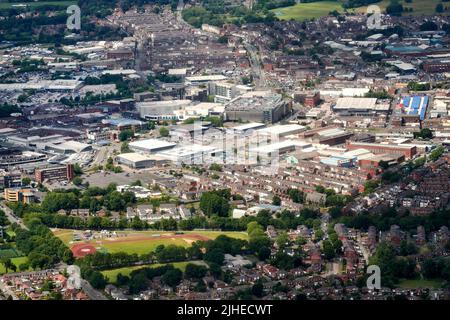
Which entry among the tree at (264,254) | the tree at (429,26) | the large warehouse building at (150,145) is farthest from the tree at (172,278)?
the tree at (429,26)

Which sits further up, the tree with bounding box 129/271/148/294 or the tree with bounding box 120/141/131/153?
the tree with bounding box 129/271/148/294

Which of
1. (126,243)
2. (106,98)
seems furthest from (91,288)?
(106,98)

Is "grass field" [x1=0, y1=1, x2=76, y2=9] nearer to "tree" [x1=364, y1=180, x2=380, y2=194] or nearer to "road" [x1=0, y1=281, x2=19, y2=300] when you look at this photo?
"tree" [x1=364, y1=180, x2=380, y2=194]

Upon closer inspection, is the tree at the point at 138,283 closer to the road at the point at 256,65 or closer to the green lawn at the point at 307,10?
A: the road at the point at 256,65

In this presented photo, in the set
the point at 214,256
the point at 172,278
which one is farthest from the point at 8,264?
the point at 214,256

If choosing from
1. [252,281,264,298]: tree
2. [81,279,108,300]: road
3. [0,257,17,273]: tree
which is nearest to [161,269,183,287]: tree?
[81,279,108,300]: road

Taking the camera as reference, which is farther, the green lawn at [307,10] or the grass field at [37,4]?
the grass field at [37,4]
